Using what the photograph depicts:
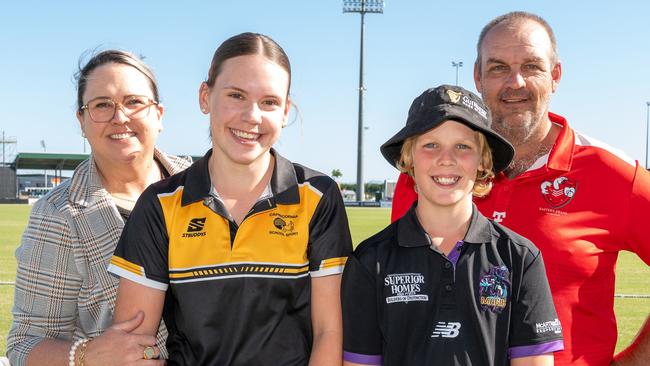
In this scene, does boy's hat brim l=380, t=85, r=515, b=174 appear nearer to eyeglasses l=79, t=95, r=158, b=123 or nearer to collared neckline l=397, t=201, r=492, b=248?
collared neckline l=397, t=201, r=492, b=248

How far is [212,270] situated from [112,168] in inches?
46.5

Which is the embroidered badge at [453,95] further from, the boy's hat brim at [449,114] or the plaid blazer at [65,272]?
the plaid blazer at [65,272]

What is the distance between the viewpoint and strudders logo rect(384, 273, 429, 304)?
2684 mm

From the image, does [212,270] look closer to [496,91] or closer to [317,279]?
[317,279]

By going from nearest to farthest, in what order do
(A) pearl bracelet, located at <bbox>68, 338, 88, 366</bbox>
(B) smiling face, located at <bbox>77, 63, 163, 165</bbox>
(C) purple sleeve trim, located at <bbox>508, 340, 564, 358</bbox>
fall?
1. (C) purple sleeve trim, located at <bbox>508, 340, 564, 358</bbox>
2. (A) pearl bracelet, located at <bbox>68, 338, 88, 366</bbox>
3. (B) smiling face, located at <bbox>77, 63, 163, 165</bbox>

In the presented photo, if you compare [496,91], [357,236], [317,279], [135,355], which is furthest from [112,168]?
[357,236]

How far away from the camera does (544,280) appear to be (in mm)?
2705

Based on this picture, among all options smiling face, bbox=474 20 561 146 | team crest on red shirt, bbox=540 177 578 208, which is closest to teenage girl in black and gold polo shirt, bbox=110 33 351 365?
team crest on red shirt, bbox=540 177 578 208

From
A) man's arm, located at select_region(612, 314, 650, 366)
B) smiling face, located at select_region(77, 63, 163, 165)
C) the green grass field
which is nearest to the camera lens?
man's arm, located at select_region(612, 314, 650, 366)

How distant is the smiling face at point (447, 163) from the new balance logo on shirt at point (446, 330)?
Answer: 1.64 ft

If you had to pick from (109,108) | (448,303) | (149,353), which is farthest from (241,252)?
(109,108)

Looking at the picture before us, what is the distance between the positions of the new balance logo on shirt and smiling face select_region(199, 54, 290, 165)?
1.02 m

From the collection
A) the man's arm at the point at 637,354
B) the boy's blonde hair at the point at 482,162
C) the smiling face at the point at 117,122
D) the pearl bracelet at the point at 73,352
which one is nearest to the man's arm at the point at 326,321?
the boy's blonde hair at the point at 482,162

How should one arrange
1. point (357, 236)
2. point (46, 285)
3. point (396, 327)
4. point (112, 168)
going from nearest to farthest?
1. point (396, 327)
2. point (46, 285)
3. point (112, 168)
4. point (357, 236)
